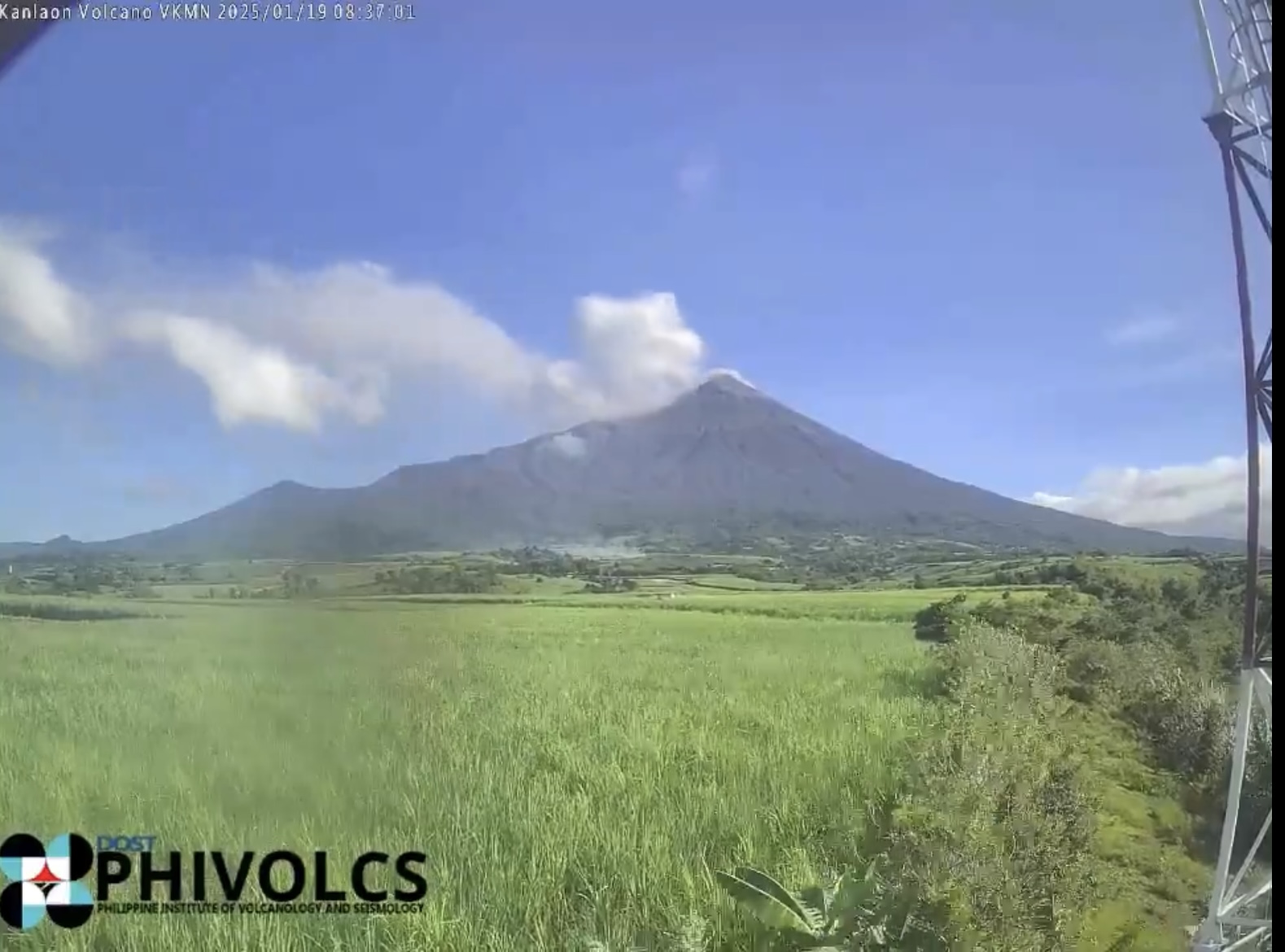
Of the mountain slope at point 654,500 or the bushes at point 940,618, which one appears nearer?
the mountain slope at point 654,500

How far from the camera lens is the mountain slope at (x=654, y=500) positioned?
1.43m

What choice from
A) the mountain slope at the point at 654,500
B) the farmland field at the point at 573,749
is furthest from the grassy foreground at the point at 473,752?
Answer: the mountain slope at the point at 654,500

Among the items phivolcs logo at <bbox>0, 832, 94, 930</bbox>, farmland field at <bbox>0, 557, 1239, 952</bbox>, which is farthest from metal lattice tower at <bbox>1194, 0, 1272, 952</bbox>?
phivolcs logo at <bbox>0, 832, 94, 930</bbox>

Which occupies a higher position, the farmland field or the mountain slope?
the mountain slope

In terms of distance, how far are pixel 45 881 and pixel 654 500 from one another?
3.90ft

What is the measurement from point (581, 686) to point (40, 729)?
94cm

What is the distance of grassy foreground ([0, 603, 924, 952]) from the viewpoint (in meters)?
1.39

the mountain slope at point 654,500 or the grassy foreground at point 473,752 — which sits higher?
the mountain slope at point 654,500

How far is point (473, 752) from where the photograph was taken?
1506 millimetres

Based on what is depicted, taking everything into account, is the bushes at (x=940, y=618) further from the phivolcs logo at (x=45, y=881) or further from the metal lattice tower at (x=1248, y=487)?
the phivolcs logo at (x=45, y=881)

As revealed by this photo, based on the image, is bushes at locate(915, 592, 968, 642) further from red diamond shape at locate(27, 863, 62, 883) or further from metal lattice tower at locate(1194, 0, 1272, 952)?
red diamond shape at locate(27, 863, 62, 883)

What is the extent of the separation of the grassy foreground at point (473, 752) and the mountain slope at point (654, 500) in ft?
0.43

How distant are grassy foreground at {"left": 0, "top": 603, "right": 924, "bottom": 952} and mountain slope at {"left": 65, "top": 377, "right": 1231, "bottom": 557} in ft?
0.43

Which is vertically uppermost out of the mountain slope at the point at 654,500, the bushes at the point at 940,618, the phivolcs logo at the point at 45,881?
the mountain slope at the point at 654,500
